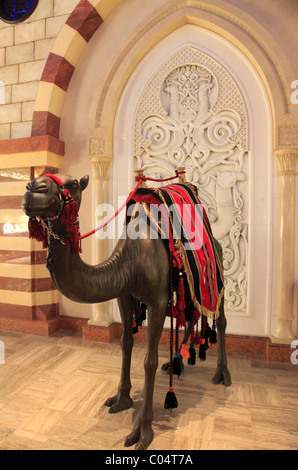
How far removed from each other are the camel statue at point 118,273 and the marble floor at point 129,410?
21 cm

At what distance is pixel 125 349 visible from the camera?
232 cm

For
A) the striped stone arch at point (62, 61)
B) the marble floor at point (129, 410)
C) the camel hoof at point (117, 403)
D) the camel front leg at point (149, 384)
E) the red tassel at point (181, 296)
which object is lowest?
the marble floor at point (129, 410)

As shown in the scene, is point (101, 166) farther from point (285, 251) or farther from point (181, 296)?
point (285, 251)

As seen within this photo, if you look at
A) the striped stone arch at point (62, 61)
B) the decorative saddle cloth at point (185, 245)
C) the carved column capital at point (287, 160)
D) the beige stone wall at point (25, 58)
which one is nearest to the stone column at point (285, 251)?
the carved column capital at point (287, 160)

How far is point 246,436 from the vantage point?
2.04 meters

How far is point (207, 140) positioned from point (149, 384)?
274cm

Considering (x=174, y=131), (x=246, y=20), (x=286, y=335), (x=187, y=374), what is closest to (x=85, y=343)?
(x=187, y=374)

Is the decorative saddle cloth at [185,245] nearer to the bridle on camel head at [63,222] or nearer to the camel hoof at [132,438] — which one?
the bridle on camel head at [63,222]

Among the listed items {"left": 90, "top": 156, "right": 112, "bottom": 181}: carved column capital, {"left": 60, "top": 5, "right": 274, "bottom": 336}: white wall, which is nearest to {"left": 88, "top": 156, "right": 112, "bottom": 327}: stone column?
{"left": 90, "top": 156, "right": 112, "bottom": 181}: carved column capital

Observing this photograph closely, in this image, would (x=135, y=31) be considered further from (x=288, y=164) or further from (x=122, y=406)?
(x=122, y=406)

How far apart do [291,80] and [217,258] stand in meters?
2.10

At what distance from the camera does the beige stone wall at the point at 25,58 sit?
387 centimetres

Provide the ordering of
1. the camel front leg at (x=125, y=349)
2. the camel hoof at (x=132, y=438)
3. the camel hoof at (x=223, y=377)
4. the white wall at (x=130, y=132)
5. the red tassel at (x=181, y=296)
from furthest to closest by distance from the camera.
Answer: the white wall at (x=130, y=132), the camel hoof at (x=223, y=377), the camel front leg at (x=125, y=349), the red tassel at (x=181, y=296), the camel hoof at (x=132, y=438)

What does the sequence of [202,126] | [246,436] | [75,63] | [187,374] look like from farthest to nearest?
[75,63]
[202,126]
[187,374]
[246,436]
